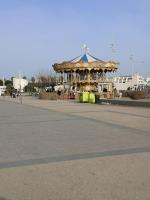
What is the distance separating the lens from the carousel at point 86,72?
57.4 meters

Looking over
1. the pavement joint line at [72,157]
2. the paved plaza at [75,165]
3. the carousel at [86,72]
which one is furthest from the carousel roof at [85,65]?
the pavement joint line at [72,157]

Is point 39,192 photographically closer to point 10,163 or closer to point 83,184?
point 83,184

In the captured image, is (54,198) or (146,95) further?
(146,95)

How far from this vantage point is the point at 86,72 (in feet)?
197

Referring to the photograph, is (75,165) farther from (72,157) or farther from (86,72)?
(86,72)

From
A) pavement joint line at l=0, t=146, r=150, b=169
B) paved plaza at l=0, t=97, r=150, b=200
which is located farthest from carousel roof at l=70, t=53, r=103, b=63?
pavement joint line at l=0, t=146, r=150, b=169

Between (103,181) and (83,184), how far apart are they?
Result: 1.24 ft

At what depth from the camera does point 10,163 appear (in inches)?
338

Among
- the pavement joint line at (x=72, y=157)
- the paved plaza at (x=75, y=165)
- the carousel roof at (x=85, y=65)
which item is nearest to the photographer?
the paved plaza at (x=75, y=165)

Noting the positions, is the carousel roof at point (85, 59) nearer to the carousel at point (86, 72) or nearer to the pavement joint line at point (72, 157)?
the carousel at point (86, 72)

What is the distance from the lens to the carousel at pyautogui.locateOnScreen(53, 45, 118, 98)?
57.4m

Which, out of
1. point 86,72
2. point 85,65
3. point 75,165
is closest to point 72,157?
point 75,165

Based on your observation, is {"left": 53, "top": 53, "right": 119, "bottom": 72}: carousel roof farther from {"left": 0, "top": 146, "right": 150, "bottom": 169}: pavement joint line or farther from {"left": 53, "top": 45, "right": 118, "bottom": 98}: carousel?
{"left": 0, "top": 146, "right": 150, "bottom": 169}: pavement joint line

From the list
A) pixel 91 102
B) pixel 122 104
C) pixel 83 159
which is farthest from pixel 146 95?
pixel 83 159
